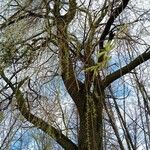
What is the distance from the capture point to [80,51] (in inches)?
91.6

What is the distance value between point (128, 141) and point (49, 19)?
70 cm

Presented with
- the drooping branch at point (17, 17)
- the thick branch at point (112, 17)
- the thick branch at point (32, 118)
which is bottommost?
the thick branch at point (32, 118)

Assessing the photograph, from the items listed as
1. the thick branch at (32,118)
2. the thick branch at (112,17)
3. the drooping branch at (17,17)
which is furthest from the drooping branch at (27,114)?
the thick branch at (112,17)

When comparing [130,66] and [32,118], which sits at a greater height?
[130,66]

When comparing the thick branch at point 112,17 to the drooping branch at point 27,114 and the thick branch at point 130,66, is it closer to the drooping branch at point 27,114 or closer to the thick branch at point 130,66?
the thick branch at point 130,66

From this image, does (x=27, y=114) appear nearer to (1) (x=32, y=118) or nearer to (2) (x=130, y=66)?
(1) (x=32, y=118)

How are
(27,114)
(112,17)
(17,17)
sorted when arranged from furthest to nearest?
(27,114), (112,17), (17,17)

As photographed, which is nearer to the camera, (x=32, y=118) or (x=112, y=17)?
(x=112, y=17)

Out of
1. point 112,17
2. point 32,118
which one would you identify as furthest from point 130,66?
point 32,118

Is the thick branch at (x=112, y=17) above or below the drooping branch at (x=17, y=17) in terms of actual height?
above

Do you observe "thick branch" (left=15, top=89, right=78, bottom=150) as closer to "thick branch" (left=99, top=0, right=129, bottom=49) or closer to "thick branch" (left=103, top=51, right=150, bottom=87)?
"thick branch" (left=103, top=51, right=150, bottom=87)

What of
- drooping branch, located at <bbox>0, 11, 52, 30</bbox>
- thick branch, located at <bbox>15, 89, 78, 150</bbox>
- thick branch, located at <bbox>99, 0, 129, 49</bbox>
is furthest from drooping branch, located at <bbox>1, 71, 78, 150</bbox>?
thick branch, located at <bbox>99, 0, 129, 49</bbox>

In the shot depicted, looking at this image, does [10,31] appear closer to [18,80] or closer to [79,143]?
[18,80]

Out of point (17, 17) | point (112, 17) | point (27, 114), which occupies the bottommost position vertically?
Result: point (27, 114)
